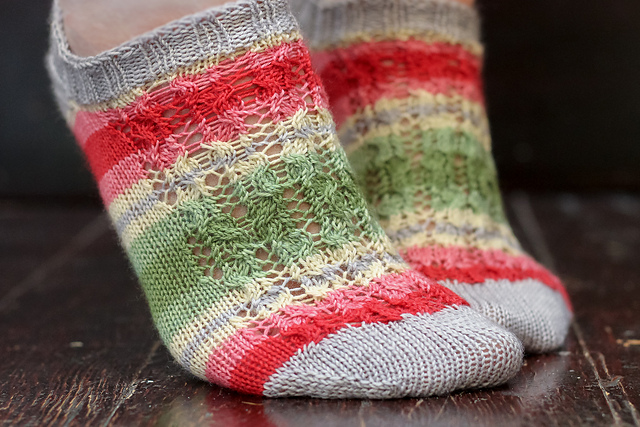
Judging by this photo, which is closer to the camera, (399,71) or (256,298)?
(256,298)

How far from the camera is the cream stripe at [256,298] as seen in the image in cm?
48

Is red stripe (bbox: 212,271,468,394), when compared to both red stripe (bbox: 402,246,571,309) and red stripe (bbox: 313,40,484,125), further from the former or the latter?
red stripe (bbox: 313,40,484,125)

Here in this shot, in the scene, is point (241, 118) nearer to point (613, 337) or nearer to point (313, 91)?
point (313, 91)

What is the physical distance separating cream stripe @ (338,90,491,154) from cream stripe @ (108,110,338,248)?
18 cm

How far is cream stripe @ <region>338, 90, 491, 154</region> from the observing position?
2.25 ft

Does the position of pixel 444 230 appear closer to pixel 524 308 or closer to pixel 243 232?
pixel 524 308

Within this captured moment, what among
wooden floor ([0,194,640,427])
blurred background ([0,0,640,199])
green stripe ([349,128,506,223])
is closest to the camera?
wooden floor ([0,194,640,427])

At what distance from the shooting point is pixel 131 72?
1.62 ft

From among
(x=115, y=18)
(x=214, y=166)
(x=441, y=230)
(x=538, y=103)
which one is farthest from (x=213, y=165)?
(x=538, y=103)

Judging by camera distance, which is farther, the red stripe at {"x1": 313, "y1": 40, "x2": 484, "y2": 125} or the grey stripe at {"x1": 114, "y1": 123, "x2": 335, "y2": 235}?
the red stripe at {"x1": 313, "y1": 40, "x2": 484, "y2": 125}

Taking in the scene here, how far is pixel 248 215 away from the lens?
49cm

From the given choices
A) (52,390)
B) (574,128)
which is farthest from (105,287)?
(574,128)

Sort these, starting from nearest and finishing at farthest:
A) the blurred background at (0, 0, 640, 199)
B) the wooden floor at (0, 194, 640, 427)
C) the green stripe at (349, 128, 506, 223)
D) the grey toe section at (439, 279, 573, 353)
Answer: the wooden floor at (0, 194, 640, 427), the grey toe section at (439, 279, 573, 353), the green stripe at (349, 128, 506, 223), the blurred background at (0, 0, 640, 199)

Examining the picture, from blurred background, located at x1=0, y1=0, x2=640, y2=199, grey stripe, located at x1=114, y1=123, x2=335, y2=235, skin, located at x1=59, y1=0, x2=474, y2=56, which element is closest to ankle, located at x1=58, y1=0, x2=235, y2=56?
skin, located at x1=59, y1=0, x2=474, y2=56
